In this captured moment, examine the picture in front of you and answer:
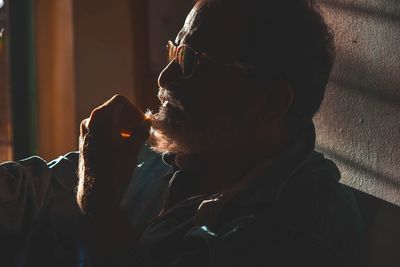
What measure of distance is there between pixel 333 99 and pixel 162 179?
445mm

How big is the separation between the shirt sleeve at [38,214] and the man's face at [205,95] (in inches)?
10.6

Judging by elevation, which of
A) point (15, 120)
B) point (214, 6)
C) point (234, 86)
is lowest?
point (15, 120)

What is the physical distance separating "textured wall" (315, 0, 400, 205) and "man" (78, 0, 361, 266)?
0.10m

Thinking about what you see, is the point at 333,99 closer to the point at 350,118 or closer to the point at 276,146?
the point at 350,118

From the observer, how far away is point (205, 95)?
56.4 inches

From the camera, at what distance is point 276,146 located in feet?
4.72

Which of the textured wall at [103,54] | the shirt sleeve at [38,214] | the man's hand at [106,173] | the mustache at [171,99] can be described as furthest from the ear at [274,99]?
the textured wall at [103,54]

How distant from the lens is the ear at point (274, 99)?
1.40 m

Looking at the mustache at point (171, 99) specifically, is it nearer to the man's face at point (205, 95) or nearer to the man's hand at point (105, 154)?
the man's face at point (205, 95)

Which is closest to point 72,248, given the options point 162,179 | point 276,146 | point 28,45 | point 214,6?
point 162,179

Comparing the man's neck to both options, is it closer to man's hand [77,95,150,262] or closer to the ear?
the ear

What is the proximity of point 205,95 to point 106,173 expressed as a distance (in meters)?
0.28

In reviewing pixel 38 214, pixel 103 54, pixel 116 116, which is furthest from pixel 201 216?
pixel 103 54

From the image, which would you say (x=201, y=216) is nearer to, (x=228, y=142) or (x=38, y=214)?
(x=228, y=142)
